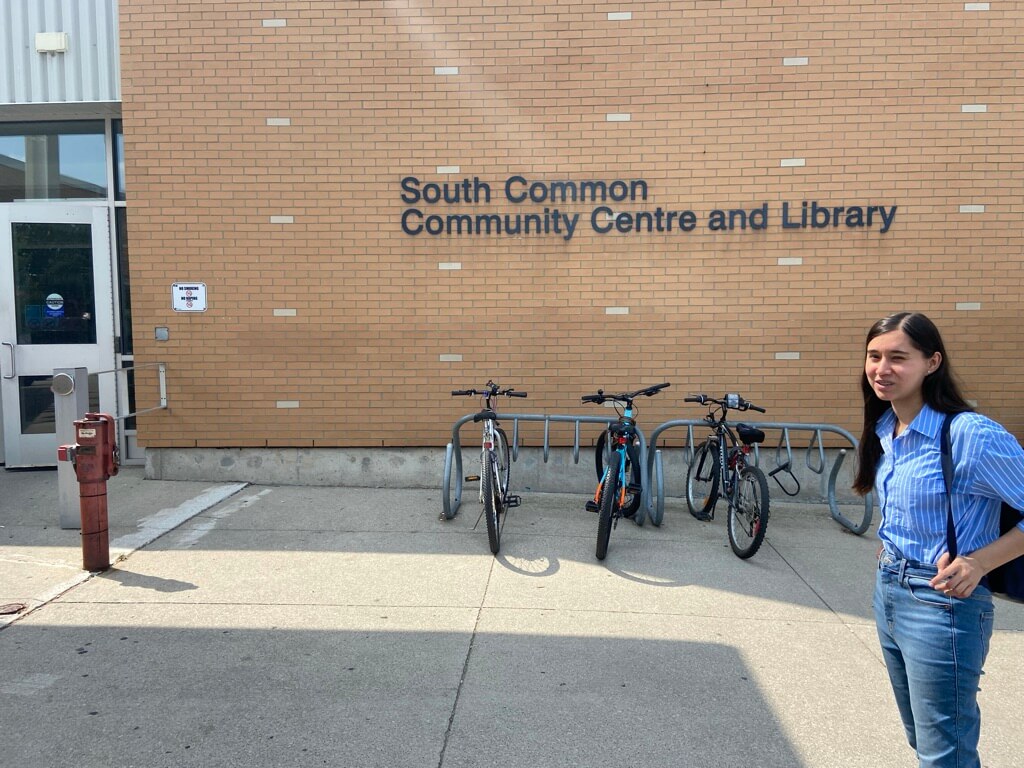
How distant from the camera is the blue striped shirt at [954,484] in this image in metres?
2.08

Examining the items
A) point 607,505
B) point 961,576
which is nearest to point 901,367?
point 961,576

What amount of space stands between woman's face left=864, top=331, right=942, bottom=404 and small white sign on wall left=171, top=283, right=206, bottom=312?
6282 mm

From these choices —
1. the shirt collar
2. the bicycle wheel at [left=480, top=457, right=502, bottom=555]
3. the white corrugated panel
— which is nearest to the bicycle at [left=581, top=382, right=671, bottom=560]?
the bicycle wheel at [left=480, top=457, right=502, bottom=555]

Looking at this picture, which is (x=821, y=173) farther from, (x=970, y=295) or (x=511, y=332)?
(x=511, y=332)

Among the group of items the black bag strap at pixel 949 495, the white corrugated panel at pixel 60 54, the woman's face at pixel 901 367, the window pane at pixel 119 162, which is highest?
the white corrugated panel at pixel 60 54

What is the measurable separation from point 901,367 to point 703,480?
404cm

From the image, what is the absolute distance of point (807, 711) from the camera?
333 centimetres

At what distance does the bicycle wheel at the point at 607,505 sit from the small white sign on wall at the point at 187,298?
427cm

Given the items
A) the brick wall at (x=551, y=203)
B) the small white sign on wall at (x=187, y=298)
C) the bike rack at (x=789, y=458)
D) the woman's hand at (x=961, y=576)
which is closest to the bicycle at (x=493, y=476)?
the bike rack at (x=789, y=458)

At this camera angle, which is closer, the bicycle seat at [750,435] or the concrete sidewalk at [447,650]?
the concrete sidewalk at [447,650]

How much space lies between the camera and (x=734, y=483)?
561cm

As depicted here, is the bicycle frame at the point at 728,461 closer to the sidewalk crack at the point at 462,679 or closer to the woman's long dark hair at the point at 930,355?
the sidewalk crack at the point at 462,679

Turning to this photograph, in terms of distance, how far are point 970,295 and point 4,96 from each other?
930 cm

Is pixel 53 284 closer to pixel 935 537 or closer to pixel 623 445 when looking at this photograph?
pixel 623 445
